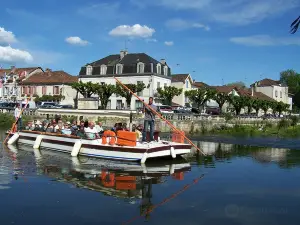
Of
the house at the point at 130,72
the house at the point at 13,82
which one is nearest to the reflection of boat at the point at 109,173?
the house at the point at 130,72

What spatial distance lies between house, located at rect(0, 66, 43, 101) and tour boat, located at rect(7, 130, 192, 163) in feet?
166

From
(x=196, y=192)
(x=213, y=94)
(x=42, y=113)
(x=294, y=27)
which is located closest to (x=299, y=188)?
(x=196, y=192)

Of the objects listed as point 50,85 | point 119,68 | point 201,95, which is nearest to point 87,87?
point 119,68

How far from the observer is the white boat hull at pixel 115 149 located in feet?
50.6

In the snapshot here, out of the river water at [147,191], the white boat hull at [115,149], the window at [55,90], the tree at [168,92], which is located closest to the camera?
the river water at [147,191]

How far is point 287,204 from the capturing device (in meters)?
10.0

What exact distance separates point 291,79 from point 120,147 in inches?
4262

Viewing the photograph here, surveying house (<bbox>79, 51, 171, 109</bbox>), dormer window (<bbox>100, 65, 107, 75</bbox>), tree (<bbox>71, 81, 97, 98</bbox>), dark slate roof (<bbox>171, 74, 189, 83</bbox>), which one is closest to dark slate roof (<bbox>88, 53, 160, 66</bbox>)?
house (<bbox>79, 51, 171, 109</bbox>)

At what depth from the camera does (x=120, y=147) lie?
15750 millimetres

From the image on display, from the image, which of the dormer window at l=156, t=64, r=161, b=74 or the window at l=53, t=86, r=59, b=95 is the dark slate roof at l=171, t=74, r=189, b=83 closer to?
the dormer window at l=156, t=64, r=161, b=74

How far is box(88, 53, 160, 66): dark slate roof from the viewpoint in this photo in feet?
186

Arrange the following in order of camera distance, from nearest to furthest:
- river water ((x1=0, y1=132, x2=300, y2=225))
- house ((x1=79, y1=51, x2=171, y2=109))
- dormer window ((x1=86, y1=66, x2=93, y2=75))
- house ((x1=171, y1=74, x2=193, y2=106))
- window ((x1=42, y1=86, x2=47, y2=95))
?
river water ((x1=0, y1=132, x2=300, y2=225))
house ((x1=79, y1=51, x2=171, y2=109))
dormer window ((x1=86, y1=66, x2=93, y2=75))
house ((x1=171, y1=74, x2=193, y2=106))
window ((x1=42, y1=86, x2=47, y2=95))

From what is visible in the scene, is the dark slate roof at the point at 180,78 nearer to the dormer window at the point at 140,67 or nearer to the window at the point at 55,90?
the dormer window at the point at 140,67

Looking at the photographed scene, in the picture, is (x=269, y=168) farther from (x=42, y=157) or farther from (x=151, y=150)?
(x=42, y=157)
